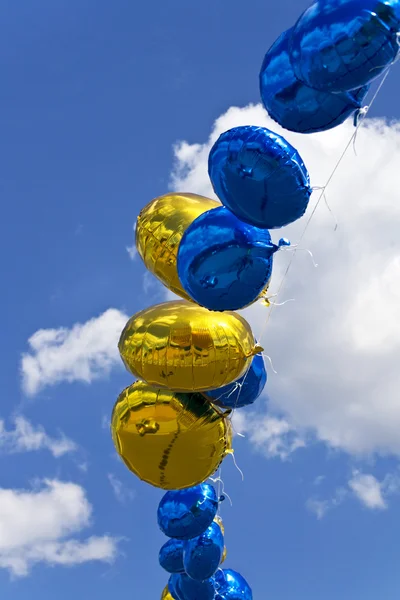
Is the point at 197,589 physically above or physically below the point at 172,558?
below

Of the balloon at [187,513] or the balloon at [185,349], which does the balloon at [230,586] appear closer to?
the balloon at [187,513]

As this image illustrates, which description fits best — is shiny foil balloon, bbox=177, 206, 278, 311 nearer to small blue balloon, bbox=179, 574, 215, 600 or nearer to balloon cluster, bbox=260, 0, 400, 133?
balloon cluster, bbox=260, 0, 400, 133

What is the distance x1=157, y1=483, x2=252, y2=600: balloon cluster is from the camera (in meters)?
6.46

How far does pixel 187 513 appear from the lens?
21.1 feet

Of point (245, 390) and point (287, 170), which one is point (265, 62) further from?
point (245, 390)

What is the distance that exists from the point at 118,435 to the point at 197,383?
36.1 inches

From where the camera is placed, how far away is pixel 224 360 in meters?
5.06

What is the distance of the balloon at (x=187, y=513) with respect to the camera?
643 cm

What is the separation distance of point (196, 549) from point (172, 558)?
0.68 metres

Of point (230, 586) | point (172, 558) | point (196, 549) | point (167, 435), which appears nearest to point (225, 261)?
point (167, 435)

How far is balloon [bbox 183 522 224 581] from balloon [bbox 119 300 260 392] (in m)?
2.48


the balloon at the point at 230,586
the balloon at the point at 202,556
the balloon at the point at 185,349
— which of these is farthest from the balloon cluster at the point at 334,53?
the balloon at the point at 230,586

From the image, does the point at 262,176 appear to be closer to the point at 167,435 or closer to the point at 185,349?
the point at 185,349

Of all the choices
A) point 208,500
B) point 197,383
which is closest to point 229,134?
point 197,383
